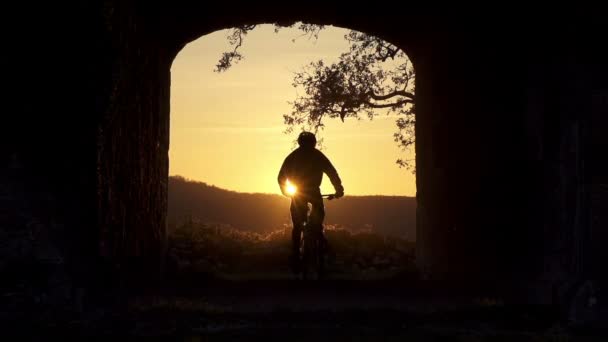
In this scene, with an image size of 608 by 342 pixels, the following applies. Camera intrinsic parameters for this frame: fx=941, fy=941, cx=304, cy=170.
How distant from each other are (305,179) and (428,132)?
208 cm

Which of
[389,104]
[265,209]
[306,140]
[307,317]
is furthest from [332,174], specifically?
[265,209]

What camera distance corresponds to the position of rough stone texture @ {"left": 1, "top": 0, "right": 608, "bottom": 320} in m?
8.88

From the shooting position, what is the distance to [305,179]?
40.3 ft

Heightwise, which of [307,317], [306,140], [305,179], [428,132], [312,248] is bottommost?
[307,317]

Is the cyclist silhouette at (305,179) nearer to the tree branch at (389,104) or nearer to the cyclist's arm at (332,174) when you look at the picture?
the cyclist's arm at (332,174)

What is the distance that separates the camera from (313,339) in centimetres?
756

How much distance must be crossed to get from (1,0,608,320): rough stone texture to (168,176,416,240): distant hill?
34.6m

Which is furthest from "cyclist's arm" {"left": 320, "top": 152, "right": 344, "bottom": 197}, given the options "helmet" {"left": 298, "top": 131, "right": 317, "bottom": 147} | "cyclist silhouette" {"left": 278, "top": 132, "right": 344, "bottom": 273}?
"helmet" {"left": 298, "top": 131, "right": 317, "bottom": 147}

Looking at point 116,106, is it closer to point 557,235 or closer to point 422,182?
point 557,235

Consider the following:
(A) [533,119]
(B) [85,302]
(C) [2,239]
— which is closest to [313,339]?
(B) [85,302]

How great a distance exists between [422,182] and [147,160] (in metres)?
4.33

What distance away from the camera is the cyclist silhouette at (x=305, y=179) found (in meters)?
12.3

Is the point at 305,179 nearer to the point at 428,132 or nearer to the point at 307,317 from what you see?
the point at 428,132

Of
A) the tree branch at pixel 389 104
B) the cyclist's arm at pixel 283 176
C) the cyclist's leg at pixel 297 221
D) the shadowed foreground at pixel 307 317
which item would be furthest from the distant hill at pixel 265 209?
the shadowed foreground at pixel 307 317
